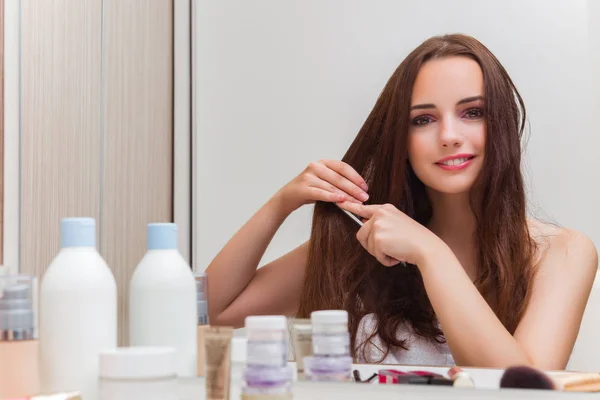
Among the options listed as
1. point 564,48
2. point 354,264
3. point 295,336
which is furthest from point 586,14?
point 295,336

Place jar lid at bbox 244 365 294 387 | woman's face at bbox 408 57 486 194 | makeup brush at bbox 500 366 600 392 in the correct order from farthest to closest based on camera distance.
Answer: woman's face at bbox 408 57 486 194 → makeup brush at bbox 500 366 600 392 → jar lid at bbox 244 365 294 387

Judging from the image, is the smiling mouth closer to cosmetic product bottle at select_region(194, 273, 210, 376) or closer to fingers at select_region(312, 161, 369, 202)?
fingers at select_region(312, 161, 369, 202)

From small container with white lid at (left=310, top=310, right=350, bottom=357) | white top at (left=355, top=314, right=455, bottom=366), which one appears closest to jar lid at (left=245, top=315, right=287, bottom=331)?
small container with white lid at (left=310, top=310, right=350, bottom=357)

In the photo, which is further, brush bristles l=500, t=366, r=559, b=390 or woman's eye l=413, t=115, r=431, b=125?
woman's eye l=413, t=115, r=431, b=125

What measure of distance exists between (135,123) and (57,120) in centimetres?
12

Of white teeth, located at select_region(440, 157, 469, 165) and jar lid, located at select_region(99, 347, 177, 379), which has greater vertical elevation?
white teeth, located at select_region(440, 157, 469, 165)

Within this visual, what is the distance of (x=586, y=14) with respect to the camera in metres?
0.96

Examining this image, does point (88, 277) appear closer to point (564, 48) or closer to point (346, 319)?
point (346, 319)

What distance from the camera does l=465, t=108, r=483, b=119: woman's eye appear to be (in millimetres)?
981

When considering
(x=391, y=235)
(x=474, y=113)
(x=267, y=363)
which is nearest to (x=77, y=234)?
(x=267, y=363)

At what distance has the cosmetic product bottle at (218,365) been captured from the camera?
89 centimetres

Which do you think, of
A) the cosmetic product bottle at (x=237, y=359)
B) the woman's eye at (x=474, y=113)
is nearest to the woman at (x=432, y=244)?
the woman's eye at (x=474, y=113)

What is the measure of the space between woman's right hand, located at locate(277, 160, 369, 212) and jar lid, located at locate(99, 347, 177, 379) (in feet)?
1.12

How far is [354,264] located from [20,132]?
0.52 metres
